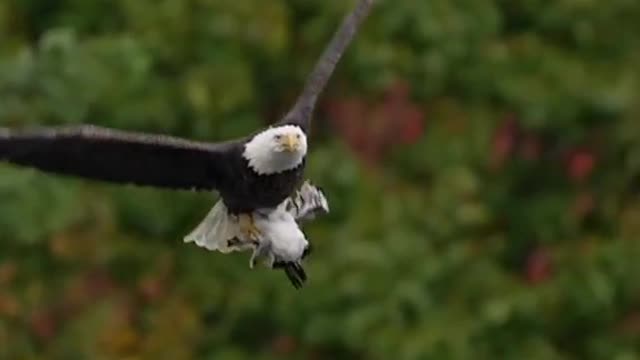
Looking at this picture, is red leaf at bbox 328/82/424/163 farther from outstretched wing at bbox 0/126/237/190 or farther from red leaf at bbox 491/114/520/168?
outstretched wing at bbox 0/126/237/190

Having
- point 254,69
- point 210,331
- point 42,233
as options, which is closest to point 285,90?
point 254,69

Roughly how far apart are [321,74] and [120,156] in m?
0.44

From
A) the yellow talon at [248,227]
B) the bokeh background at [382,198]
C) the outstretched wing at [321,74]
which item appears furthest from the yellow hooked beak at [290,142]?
the bokeh background at [382,198]

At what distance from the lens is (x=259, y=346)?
294 inches

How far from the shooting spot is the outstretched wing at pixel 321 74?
12.9 feet

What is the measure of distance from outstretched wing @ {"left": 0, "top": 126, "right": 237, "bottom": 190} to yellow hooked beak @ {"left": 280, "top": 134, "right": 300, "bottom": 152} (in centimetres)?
16

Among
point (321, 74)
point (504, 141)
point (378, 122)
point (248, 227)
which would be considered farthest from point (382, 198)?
point (248, 227)

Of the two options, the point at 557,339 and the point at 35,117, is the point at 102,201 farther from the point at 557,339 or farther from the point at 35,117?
the point at 557,339

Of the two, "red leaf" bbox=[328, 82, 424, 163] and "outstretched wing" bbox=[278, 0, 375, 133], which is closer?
"outstretched wing" bbox=[278, 0, 375, 133]

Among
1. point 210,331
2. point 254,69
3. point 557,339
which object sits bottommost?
point 557,339

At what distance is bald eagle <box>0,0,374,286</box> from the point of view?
12.2ft

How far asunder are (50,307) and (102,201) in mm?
385

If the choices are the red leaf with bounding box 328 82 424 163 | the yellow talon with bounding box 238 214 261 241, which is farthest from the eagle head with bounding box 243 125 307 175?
the red leaf with bounding box 328 82 424 163

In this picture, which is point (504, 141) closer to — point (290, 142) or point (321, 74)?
point (321, 74)
